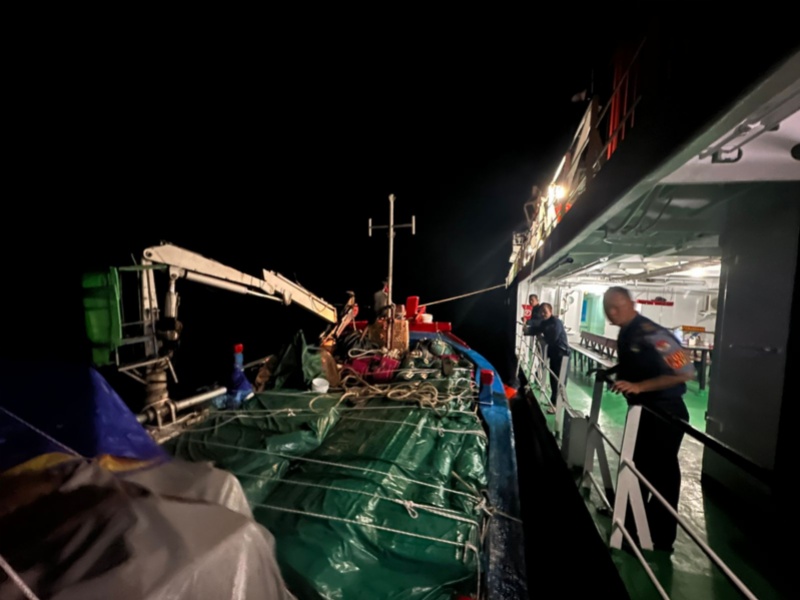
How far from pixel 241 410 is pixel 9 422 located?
2077 mm

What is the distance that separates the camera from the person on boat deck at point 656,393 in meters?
2.12

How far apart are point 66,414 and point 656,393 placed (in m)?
3.24

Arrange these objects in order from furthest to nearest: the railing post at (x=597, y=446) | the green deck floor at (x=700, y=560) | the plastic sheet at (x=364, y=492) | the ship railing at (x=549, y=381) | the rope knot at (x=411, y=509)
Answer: the ship railing at (x=549, y=381), the railing post at (x=597, y=446), the green deck floor at (x=700, y=560), the rope knot at (x=411, y=509), the plastic sheet at (x=364, y=492)

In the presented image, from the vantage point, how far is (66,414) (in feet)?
4.39

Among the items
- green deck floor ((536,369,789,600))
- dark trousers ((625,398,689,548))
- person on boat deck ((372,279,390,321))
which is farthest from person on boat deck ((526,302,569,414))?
dark trousers ((625,398,689,548))

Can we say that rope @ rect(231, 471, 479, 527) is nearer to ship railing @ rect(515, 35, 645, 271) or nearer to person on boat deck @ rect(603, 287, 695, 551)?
person on boat deck @ rect(603, 287, 695, 551)

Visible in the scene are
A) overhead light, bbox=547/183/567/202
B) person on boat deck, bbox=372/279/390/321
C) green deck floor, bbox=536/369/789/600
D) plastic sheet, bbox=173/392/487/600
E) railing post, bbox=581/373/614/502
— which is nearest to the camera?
plastic sheet, bbox=173/392/487/600

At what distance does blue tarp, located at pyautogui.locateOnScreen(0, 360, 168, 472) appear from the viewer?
1.21 m

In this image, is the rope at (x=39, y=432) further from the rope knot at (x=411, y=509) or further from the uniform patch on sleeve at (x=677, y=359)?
the uniform patch on sleeve at (x=677, y=359)

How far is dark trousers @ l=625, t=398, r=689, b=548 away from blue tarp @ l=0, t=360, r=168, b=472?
283cm

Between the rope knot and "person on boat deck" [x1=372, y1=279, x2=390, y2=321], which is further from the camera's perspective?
"person on boat deck" [x1=372, y1=279, x2=390, y2=321]

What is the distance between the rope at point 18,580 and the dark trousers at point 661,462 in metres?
2.72

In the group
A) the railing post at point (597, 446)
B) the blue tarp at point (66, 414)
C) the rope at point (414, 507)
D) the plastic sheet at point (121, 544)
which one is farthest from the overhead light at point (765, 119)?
the blue tarp at point (66, 414)

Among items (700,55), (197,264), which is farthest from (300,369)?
(700,55)
